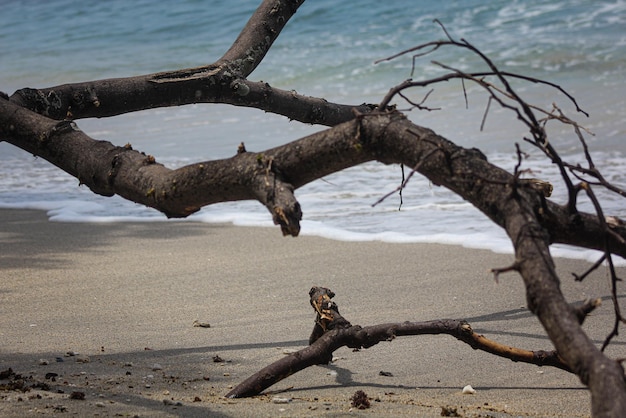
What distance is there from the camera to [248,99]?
129 inches

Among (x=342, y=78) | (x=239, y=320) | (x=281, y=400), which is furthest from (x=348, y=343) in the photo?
(x=342, y=78)

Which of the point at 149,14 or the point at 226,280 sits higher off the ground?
the point at 149,14

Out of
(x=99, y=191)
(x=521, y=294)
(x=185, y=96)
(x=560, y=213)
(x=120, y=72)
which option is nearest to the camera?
(x=560, y=213)

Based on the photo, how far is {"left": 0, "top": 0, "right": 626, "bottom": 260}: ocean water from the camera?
6934 mm

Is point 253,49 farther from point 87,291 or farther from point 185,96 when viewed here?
point 87,291

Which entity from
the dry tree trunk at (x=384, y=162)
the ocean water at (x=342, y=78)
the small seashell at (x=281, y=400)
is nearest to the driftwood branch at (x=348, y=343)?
the small seashell at (x=281, y=400)

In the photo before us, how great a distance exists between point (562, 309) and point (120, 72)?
56.4ft

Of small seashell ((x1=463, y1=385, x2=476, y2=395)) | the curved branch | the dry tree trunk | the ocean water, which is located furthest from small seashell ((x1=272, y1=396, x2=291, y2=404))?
the curved branch

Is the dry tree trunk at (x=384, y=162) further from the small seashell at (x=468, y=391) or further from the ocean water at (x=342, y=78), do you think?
the small seashell at (x=468, y=391)

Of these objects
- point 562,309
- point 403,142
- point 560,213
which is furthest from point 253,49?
point 562,309

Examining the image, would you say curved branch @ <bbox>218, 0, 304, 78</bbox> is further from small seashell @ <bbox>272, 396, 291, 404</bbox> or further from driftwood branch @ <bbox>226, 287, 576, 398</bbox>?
small seashell @ <bbox>272, 396, 291, 404</bbox>

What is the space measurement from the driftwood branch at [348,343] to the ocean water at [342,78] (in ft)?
2.51

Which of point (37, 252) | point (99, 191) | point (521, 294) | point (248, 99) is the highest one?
point (248, 99)

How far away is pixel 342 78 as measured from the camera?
1505 centimetres
